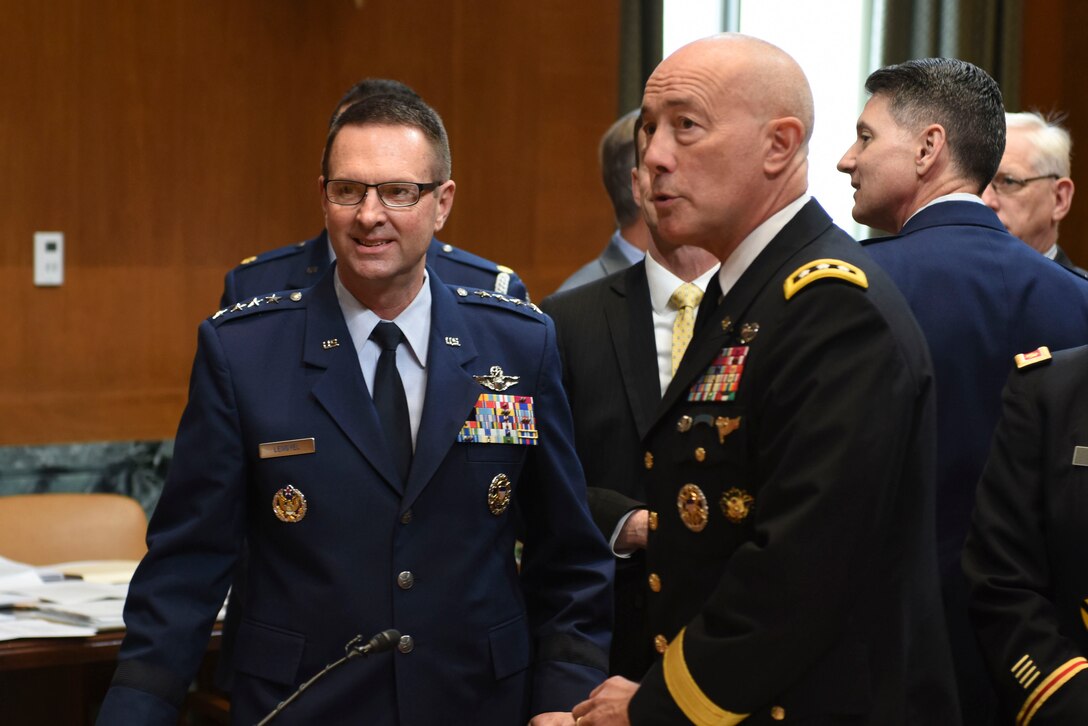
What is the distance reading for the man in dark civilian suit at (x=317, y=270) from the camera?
3.32 m

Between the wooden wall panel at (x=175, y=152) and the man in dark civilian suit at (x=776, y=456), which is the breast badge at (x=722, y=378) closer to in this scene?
the man in dark civilian suit at (x=776, y=456)

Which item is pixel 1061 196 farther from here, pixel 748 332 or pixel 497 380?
pixel 748 332

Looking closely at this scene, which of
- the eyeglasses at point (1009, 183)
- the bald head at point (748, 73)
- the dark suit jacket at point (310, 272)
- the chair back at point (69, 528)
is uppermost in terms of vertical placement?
the eyeglasses at point (1009, 183)

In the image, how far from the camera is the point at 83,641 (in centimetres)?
284

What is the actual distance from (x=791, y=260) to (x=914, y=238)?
2.87ft

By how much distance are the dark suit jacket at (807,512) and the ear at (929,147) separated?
0.92 m

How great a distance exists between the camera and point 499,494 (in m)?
→ 2.10

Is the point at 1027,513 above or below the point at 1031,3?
below

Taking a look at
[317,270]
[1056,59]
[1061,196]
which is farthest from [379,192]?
[1056,59]

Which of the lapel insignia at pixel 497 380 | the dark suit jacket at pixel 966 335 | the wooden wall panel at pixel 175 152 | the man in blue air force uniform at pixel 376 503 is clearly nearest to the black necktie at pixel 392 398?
the man in blue air force uniform at pixel 376 503

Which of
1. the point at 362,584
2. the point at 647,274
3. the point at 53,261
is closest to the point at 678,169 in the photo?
the point at 362,584

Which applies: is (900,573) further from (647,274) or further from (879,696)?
(647,274)

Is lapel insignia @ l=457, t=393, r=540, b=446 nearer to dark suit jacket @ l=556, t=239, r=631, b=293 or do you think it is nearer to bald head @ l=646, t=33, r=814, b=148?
bald head @ l=646, t=33, r=814, b=148

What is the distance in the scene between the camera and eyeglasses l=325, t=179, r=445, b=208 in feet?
7.02
